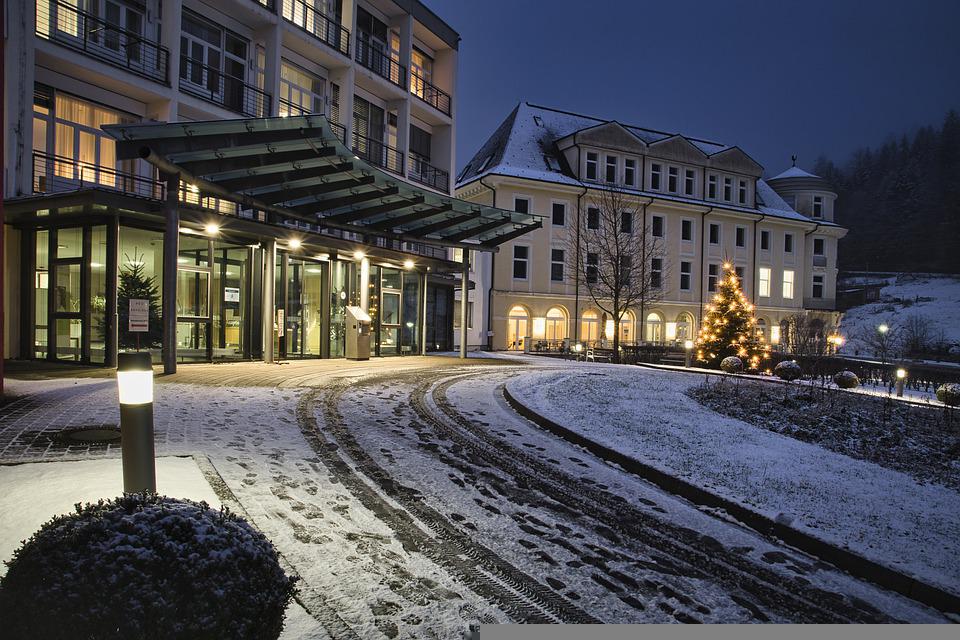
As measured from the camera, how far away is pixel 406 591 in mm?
3742

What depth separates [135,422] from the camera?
12.7 ft

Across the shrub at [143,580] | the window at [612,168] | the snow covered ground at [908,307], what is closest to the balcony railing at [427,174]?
the window at [612,168]

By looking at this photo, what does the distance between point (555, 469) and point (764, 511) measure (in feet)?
7.12

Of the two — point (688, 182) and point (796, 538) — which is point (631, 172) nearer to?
point (688, 182)

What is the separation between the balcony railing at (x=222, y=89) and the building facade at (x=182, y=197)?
0.06m

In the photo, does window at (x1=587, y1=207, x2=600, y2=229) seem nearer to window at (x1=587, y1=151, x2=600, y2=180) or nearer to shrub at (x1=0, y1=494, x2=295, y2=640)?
window at (x1=587, y1=151, x2=600, y2=180)

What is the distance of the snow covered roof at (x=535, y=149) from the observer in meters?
37.5

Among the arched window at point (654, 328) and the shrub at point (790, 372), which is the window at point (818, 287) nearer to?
the arched window at point (654, 328)

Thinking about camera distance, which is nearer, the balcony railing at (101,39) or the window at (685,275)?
the balcony railing at (101,39)

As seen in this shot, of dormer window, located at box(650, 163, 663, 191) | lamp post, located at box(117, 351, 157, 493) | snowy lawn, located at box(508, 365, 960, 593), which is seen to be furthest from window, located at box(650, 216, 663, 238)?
lamp post, located at box(117, 351, 157, 493)

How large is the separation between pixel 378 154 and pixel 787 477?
74.8 feet

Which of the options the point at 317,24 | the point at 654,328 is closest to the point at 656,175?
the point at 654,328

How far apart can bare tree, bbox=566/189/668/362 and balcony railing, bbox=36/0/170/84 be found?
19942mm

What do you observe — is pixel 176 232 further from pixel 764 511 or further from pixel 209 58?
pixel 764 511
